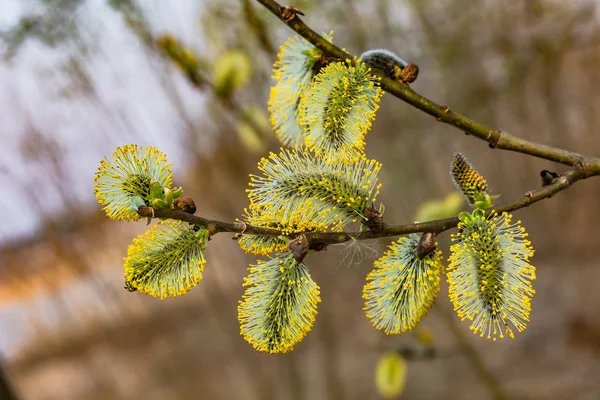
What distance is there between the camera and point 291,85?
652 millimetres

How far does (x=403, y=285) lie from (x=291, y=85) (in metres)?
0.29

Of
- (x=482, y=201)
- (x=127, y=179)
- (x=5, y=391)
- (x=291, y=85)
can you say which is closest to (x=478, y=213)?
(x=482, y=201)

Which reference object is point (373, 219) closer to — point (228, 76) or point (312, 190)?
point (312, 190)

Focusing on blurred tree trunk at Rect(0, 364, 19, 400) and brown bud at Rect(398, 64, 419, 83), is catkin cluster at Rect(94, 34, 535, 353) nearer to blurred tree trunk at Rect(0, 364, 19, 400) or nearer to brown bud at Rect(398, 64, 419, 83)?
brown bud at Rect(398, 64, 419, 83)

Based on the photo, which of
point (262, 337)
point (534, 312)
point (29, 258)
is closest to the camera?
point (262, 337)

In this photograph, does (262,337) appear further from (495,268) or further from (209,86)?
(209,86)

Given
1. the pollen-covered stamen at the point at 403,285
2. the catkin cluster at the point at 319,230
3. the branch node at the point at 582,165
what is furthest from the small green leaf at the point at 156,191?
the branch node at the point at 582,165

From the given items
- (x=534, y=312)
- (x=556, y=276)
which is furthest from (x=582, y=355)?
(x=556, y=276)

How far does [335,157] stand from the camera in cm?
57

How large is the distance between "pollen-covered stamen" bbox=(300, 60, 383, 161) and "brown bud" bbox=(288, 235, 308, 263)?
0.10 metres

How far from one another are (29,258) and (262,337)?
2.69 meters

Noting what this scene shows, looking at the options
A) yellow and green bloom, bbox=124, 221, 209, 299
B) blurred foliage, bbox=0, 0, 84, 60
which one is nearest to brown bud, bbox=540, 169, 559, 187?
yellow and green bloom, bbox=124, 221, 209, 299

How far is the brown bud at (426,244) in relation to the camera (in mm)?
567

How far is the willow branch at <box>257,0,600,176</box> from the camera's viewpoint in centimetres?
54
